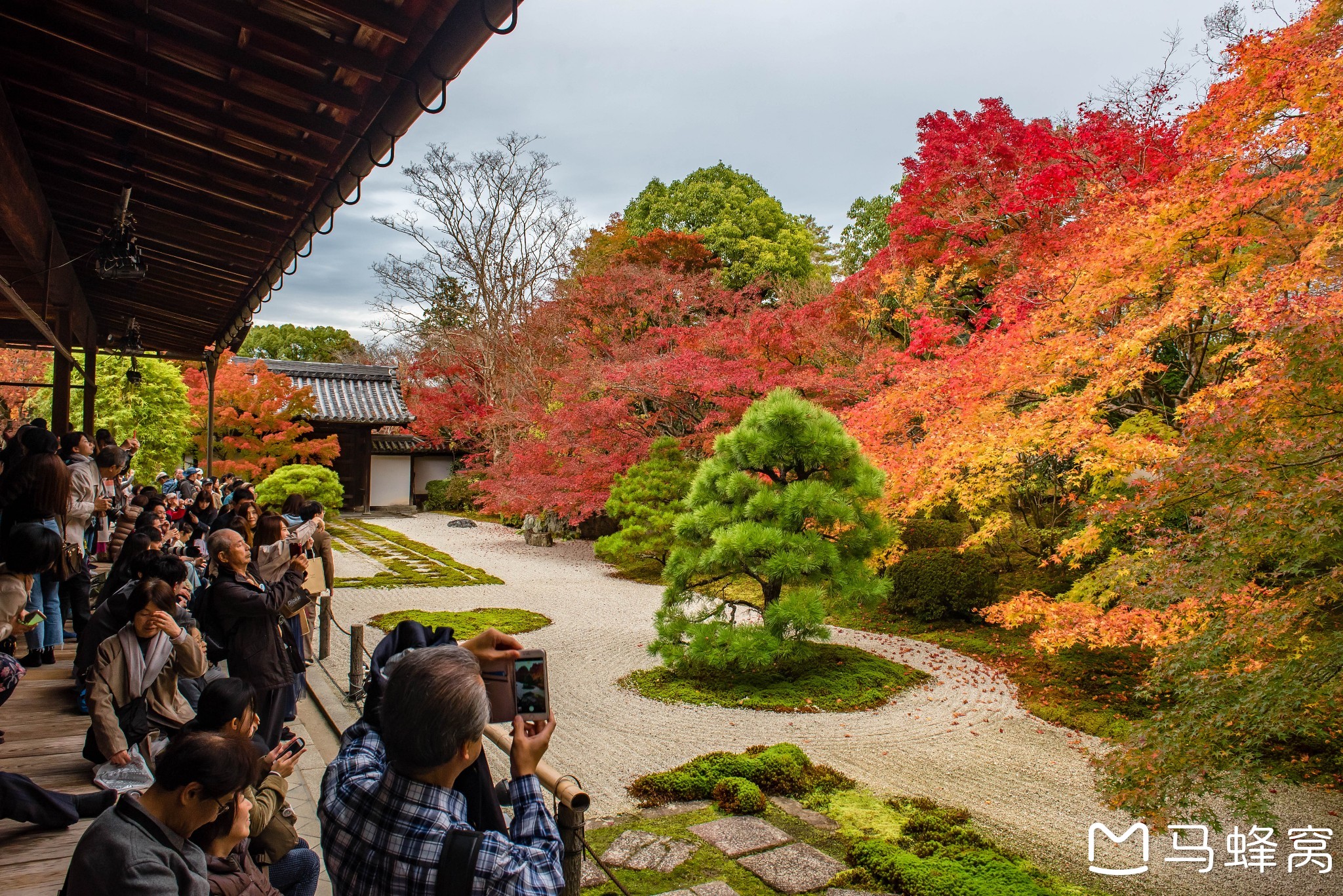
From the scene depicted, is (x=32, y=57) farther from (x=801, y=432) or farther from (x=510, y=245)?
(x=510, y=245)

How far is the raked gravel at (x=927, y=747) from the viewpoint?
4305mm

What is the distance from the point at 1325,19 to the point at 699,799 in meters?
6.33

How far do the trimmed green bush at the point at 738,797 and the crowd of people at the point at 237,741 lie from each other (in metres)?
2.41

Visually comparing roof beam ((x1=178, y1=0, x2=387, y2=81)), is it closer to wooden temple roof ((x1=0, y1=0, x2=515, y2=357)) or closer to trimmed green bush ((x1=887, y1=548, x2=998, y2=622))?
wooden temple roof ((x1=0, y1=0, x2=515, y2=357))

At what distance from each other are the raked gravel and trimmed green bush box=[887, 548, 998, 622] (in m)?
0.94

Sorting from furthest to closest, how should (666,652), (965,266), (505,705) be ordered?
(965,266) < (666,652) < (505,705)

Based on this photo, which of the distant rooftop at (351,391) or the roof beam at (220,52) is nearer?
the roof beam at (220,52)

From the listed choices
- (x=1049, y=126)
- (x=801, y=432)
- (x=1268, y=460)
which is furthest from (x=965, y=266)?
(x=1268, y=460)

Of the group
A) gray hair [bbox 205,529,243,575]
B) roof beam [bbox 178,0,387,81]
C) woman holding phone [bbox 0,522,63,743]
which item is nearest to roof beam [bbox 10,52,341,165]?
roof beam [bbox 178,0,387,81]

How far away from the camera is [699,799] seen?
4.70 metres

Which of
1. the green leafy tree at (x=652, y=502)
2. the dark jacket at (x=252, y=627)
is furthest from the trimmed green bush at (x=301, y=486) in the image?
the dark jacket at (x=252, y=627)

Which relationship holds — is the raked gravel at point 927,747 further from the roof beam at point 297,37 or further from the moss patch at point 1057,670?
the roof beam at point 297,37

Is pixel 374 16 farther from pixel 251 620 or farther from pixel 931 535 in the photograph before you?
pixel 931 535

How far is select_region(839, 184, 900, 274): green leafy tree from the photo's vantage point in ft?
66.1
